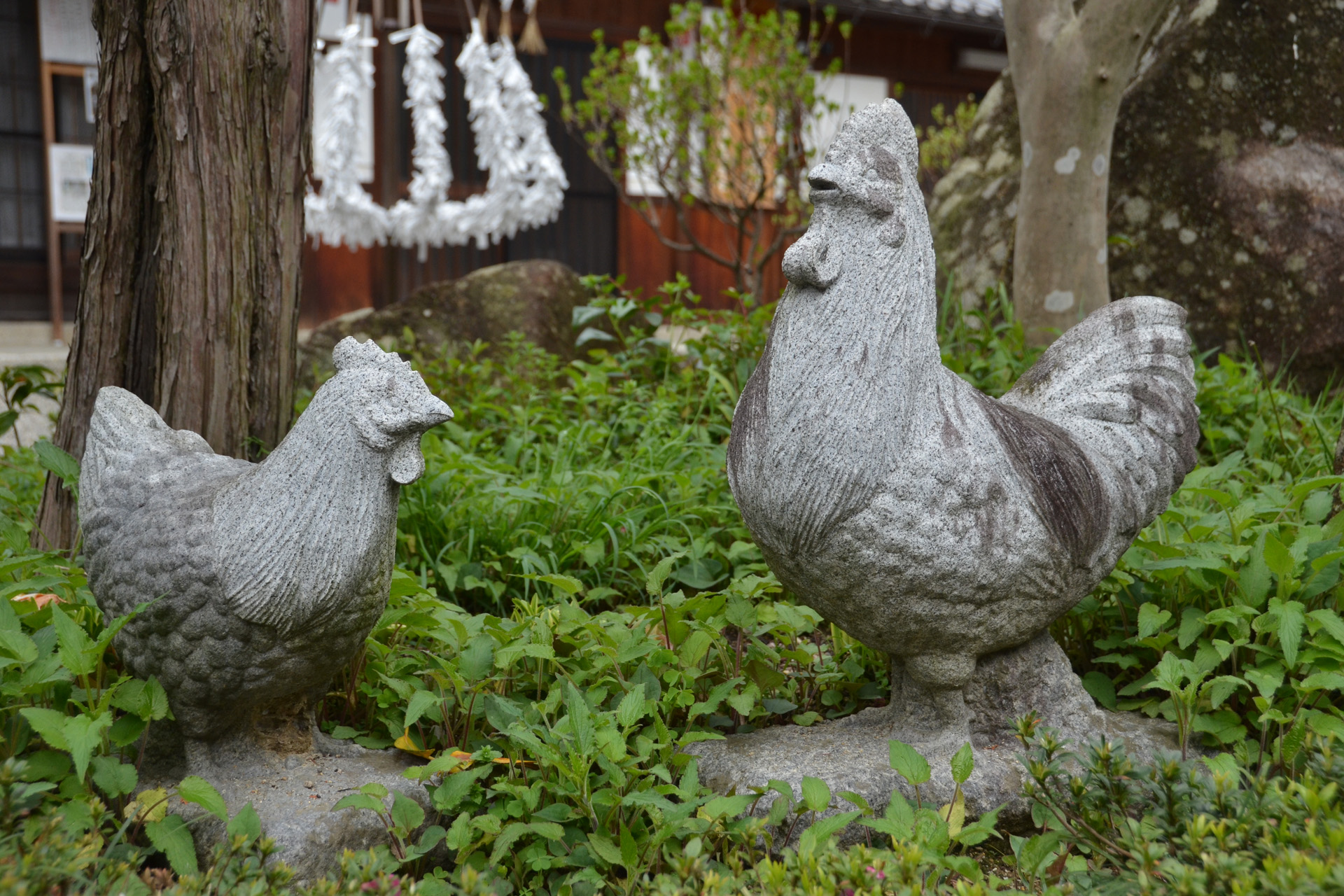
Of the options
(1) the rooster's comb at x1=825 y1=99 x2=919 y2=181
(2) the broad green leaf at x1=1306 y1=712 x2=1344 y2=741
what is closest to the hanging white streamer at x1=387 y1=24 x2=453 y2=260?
(1) the rooster's comb at x1=825 y1=99 x2=919 y2=181

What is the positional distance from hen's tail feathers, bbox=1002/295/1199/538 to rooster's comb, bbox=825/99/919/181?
66cm

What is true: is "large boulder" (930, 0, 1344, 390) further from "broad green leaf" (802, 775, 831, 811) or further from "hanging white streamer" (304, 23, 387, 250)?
"broad green leaf" (802, 775, 831, 811)

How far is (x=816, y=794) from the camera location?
1.84 meters

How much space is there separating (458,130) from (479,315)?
9.20 feet

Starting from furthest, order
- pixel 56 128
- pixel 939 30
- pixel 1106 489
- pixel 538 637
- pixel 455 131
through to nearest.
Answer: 1. pixel 939 30
2. pixel 455 131
3. pixel 56 128
4. pixel 538 637
5. pixel 1106 489

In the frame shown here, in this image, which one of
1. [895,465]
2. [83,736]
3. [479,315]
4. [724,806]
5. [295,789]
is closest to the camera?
[83,736]

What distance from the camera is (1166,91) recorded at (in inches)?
190

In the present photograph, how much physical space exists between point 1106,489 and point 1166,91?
Result: 343 centimetres

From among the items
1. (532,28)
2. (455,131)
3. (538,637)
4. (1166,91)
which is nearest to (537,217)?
(532,28)

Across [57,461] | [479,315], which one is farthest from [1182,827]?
[479,315]

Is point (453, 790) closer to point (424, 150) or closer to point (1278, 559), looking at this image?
point (1278, 559)

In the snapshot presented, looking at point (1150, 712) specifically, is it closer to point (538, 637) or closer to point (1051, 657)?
point (1051, 657)

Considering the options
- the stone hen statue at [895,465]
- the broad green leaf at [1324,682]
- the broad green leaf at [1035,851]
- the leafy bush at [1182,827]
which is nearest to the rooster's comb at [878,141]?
the stone hen statue at [895,465]

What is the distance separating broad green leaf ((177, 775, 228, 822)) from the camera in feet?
5.88
